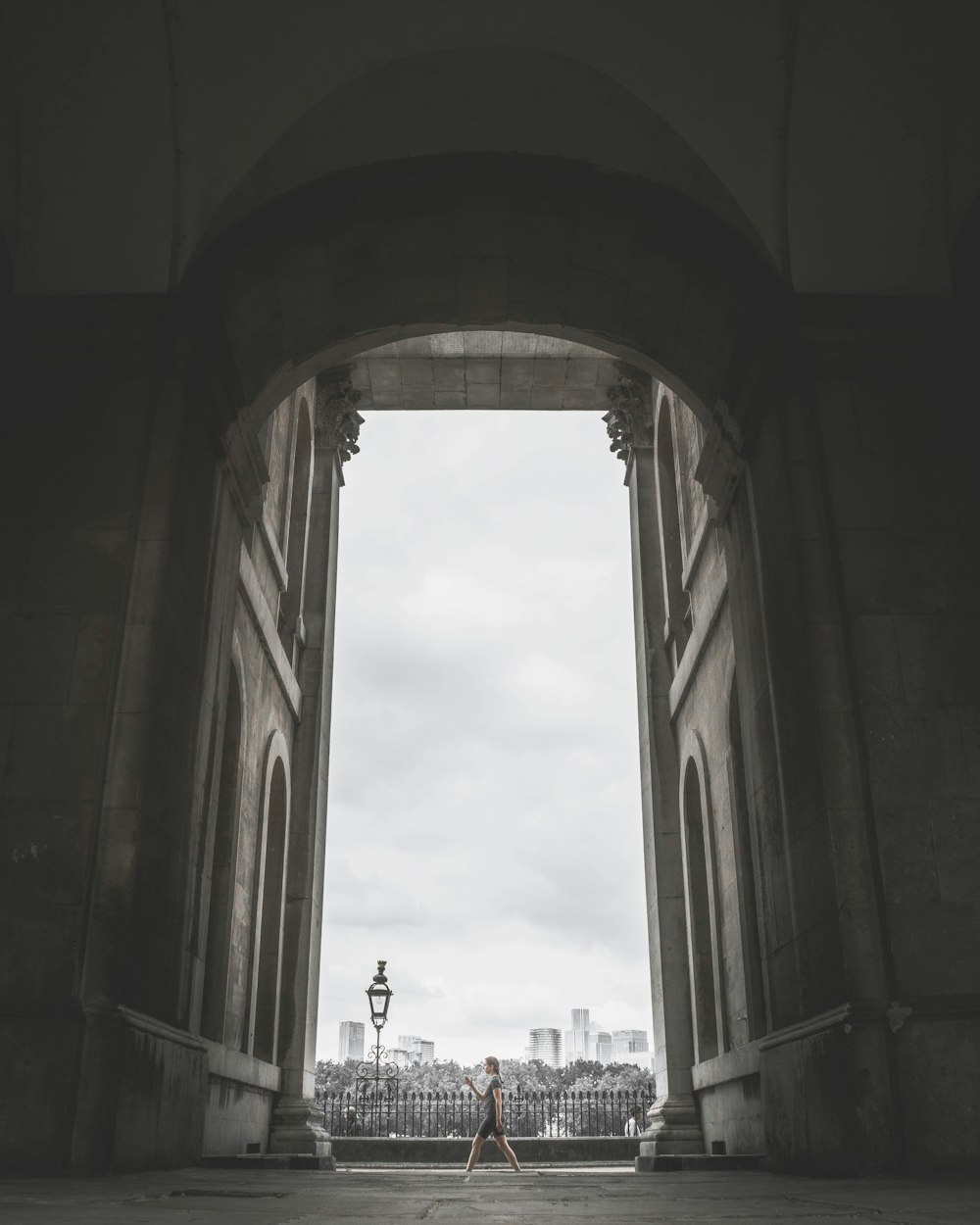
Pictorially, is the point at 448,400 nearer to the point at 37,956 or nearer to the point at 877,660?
the point at 877,660

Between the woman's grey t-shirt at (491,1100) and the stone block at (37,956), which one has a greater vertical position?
the stone block at (37,956)

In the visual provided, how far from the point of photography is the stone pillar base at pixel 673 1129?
13.0 metres

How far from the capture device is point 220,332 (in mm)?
9438

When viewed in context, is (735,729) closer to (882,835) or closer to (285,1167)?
(882,835)

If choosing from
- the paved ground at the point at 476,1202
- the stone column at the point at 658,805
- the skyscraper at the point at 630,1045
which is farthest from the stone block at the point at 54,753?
the skyscraper at the point at 630,1045

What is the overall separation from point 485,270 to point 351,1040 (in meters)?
95.2

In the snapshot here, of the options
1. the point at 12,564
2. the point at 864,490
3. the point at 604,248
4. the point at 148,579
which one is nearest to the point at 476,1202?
the point at 148,579

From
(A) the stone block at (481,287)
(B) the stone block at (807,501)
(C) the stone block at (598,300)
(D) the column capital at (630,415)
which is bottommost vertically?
(B) the stone block at (807,501)

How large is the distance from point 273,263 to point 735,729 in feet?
21.4


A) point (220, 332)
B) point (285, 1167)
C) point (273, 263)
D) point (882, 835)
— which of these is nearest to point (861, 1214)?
point (882, 835)

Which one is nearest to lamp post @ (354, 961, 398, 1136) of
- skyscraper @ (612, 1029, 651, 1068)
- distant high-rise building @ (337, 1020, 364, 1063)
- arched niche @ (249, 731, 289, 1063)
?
arched niche @ (249, 731, 289, 1063)

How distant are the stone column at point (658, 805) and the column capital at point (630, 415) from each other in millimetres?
16

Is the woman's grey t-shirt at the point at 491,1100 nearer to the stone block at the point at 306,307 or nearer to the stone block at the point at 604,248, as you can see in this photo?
the stone block at the point at 306,307

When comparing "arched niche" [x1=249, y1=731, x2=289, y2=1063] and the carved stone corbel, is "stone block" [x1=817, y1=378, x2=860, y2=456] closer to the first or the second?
the carved stone corbel
